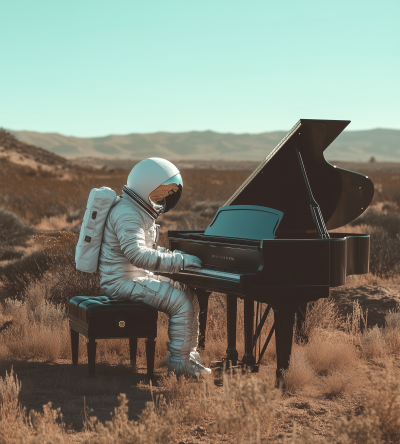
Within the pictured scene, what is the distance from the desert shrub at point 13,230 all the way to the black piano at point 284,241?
11606mm

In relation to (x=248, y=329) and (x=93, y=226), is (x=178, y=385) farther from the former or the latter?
(x=93, y=226)

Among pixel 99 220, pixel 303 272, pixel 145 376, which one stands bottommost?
pixel 145 376

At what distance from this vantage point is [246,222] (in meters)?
6.16

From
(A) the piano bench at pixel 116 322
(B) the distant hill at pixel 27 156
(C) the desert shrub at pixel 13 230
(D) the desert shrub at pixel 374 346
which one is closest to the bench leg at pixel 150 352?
(A) the piano bench at pixel 116 322

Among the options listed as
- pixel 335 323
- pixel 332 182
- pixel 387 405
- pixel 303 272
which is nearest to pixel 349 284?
pixel 335 323

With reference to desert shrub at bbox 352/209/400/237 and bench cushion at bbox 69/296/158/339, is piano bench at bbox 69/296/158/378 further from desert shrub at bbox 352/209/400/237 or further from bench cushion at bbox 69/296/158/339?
desert shrub at bbox 352/209/400/237

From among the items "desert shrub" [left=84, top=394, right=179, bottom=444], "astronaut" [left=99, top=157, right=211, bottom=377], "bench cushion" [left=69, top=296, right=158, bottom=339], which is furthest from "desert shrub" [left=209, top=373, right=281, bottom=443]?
"bench cushion" [left=69, top=296, right=158, bottom=339]

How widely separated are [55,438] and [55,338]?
345 cm

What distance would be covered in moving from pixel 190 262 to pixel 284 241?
1.06 meters

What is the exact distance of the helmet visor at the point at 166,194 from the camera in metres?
6.10

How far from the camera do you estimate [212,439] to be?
14.9ft

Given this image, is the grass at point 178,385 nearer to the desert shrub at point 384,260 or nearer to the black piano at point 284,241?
the desert shrub at point 384,260

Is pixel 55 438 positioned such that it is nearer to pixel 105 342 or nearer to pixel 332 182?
pixel 105 342

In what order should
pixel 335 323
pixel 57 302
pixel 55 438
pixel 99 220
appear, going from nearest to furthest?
1. pixel 55 438
2. pixel 99 220
3. pixel 335 323
4. pixel 57 302
